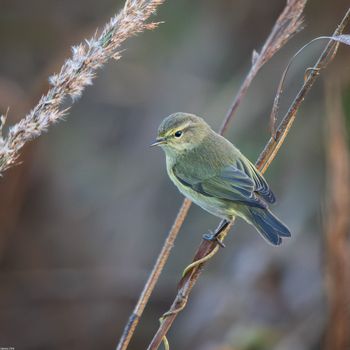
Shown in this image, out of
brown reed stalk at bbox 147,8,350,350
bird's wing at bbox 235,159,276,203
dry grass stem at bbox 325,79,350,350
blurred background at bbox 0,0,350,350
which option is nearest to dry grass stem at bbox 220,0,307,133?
brown reed stalk at bbox 147,8,350,350

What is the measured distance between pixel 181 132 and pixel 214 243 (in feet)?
3.71

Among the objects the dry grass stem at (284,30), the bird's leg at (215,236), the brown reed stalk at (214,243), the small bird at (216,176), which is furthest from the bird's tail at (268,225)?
the dry grass stem at (284,30)

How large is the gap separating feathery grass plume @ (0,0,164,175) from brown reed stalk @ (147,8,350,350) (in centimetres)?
70

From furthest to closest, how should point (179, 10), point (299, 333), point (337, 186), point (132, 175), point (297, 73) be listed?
point (179, 10), point (132, 175), point (297, 73), point (299, 333), point (337, 186)

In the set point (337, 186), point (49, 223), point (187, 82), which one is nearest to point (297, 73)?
point (187, 82)

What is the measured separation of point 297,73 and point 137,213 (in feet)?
6.46

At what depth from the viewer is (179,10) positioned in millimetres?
5898

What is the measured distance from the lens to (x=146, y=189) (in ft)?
18.6

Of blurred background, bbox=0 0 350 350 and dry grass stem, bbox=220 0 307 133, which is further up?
blurred background, bbox=0 0 350 350

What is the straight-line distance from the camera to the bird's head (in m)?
3.46

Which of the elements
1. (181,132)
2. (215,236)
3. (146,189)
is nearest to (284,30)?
(215,236)

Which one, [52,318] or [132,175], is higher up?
[132,175]

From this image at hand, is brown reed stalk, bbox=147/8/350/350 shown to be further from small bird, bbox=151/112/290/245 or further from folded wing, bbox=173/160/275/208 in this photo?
folded wing, bbox=173/160/275/208

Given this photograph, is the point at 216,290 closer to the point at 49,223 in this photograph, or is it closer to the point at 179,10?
the point at 49,223
